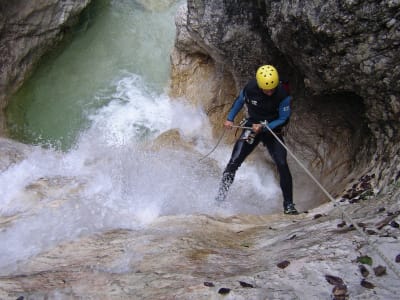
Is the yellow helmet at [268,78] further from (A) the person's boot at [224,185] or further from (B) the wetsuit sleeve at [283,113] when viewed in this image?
(A) the person's boot at [224,185]

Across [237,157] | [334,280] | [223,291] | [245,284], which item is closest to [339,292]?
[334,280]

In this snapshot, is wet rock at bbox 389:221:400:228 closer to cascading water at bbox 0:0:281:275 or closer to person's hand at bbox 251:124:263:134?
person's hand at bbox 251:124:263:134

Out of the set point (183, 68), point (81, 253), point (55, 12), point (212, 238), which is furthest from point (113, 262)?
point (55, 12)

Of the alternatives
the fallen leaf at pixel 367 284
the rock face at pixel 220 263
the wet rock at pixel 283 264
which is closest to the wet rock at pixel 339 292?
the rock face at pixel 220 263

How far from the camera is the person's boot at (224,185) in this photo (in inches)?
267

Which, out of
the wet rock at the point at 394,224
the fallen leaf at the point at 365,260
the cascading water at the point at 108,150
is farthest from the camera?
the cascading water at the point at 108,150

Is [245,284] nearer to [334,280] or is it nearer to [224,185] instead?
[334,280]

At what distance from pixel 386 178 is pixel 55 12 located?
8.04m

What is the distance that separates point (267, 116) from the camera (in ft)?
20.6

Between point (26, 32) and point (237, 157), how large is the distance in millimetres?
6032

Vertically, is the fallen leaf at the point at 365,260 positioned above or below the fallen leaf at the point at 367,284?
above

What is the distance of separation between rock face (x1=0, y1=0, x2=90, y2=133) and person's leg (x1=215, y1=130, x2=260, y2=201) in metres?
5.58

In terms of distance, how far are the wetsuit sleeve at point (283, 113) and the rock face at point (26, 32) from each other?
635 cm

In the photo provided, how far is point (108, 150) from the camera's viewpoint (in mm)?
9211
